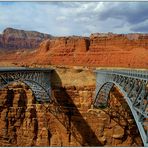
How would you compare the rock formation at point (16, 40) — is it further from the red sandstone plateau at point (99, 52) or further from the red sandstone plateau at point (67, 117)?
the red sandstone plateau at point (67, 117)

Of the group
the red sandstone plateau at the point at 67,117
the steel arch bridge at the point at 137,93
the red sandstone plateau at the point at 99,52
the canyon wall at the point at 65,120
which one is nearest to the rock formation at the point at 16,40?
the red sandstone plateau at the point at 99,52

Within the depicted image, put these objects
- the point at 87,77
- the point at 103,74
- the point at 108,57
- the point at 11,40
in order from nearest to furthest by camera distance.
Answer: the point at 103,74, the point at 87,77, the point at 108,57, the point at 11,40

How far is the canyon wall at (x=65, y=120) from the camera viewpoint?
171 feet

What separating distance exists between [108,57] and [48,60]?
15327mm

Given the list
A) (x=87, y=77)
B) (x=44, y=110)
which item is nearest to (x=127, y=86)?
(x=44, y=110)

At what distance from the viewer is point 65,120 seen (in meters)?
55.1

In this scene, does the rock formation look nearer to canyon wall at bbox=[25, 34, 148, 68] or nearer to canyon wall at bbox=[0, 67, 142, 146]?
canyon wall at bbox=[25, 34, 148, 68]

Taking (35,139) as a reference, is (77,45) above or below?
above

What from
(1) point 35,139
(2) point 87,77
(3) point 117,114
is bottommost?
(1) point 35,139

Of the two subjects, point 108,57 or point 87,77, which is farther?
point 108,57

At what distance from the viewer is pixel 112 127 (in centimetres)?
5222

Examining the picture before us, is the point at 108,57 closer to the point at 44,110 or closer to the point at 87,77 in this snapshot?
the point at 87,77

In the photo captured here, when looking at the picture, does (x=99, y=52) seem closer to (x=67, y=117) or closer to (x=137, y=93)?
(x=67, y=117)

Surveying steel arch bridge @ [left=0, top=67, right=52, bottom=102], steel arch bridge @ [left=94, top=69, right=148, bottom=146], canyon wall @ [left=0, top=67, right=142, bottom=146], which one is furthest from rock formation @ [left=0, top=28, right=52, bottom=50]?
steel arch bridge @ [left=94, top=69, right=148, bottom=146]
